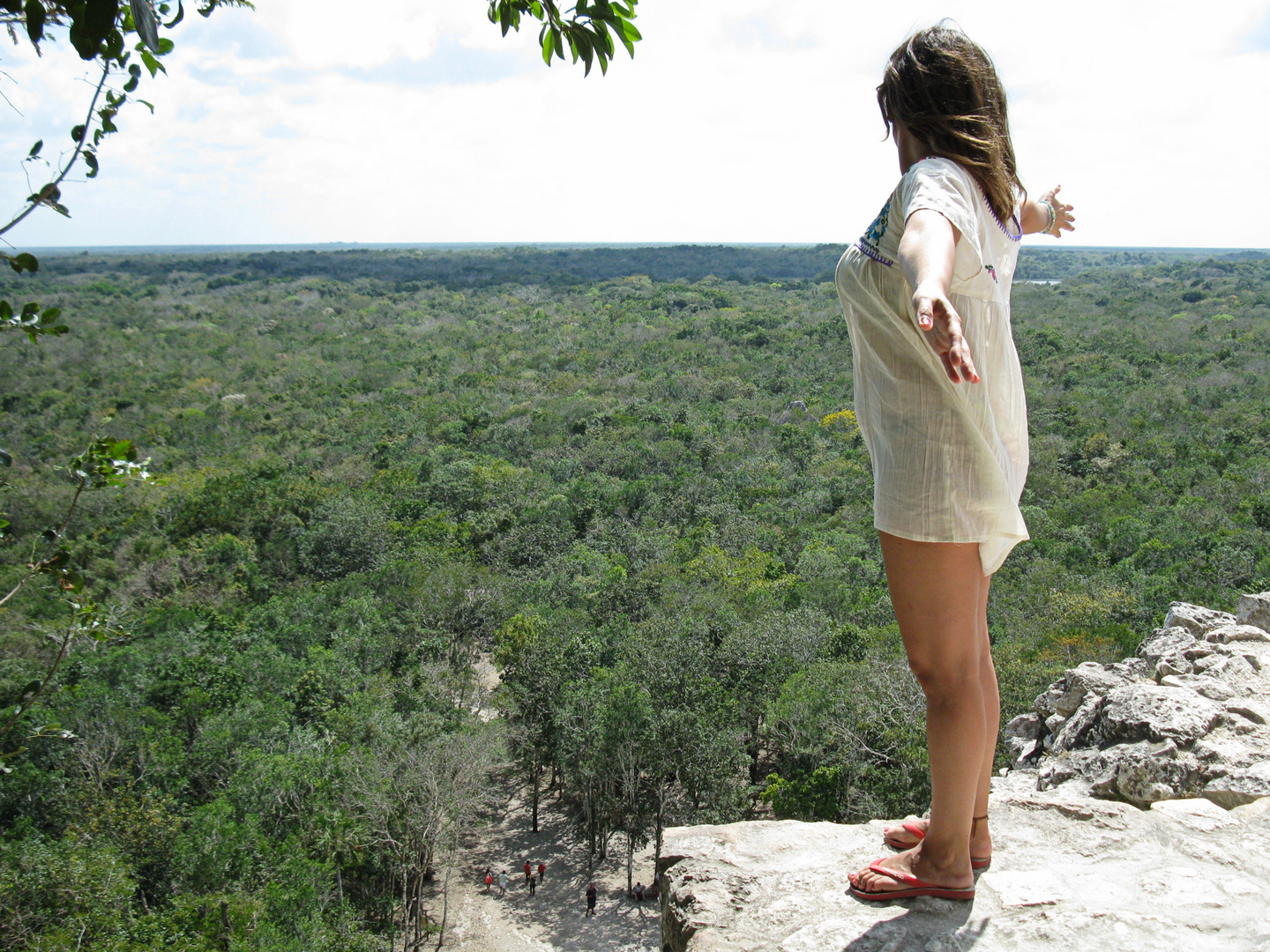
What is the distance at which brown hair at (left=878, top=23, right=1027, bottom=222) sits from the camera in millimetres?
1755

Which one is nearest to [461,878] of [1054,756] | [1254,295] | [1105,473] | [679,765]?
[679,765]

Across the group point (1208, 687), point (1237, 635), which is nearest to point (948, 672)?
point (1208, 687)

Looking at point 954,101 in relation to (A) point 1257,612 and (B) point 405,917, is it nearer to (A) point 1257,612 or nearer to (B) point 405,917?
(A) point 1257,612

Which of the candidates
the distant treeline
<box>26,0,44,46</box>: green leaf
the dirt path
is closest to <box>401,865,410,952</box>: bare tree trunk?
the dirt path

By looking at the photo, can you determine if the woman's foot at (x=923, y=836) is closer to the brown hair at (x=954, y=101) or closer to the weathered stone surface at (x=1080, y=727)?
the brown hair at (x=954, y=101)

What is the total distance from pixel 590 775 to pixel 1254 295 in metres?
79.1

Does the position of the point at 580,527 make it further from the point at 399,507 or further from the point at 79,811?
the point at 79,811

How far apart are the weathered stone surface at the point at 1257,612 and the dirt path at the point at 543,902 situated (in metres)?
9.52

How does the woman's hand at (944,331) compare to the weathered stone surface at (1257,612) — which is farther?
the weathered stone surface at (1257,612)

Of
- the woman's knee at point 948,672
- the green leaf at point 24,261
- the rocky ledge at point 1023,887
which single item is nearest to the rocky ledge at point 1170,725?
the rocky ledge at point 1023,887

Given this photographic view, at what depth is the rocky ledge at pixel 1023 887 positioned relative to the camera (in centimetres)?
200

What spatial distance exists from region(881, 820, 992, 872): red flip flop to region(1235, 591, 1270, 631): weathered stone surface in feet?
16.2

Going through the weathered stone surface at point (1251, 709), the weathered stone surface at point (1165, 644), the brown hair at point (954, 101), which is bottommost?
the weathered stone surface at point (1165, 644)

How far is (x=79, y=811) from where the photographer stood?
39.3 feet
